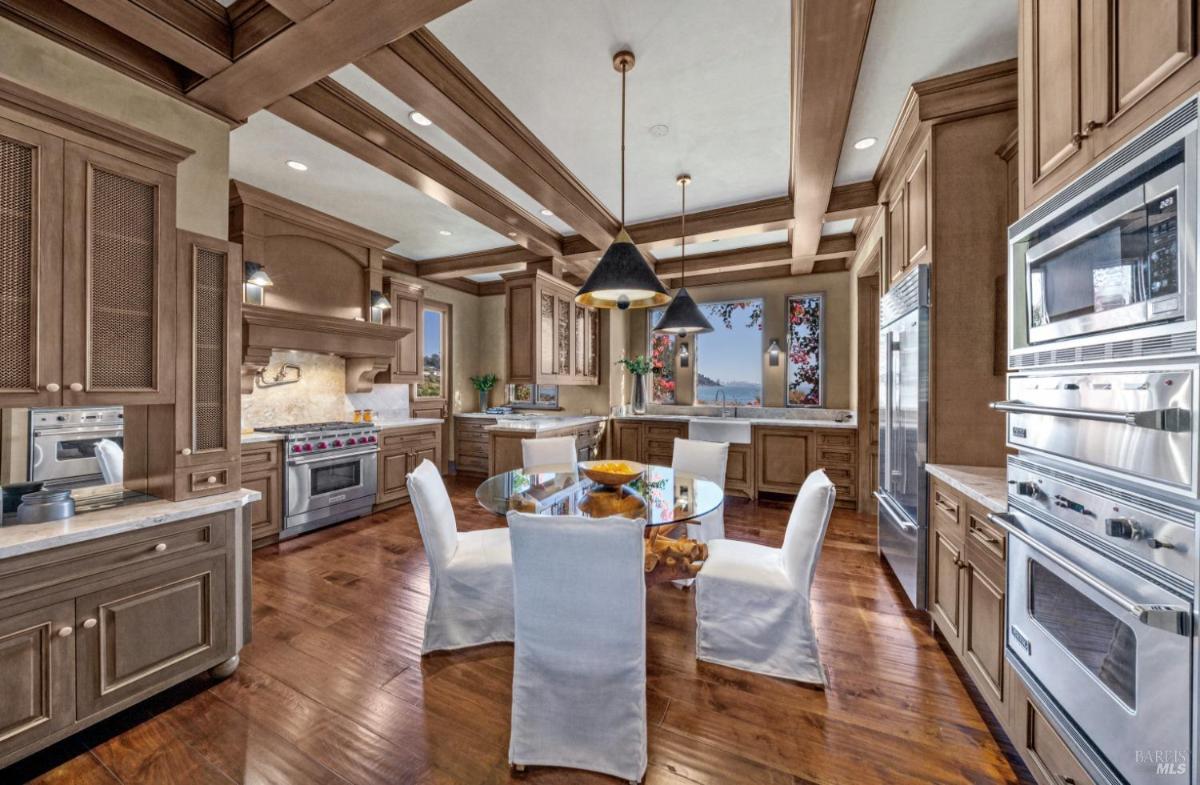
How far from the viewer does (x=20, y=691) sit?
1.48 m

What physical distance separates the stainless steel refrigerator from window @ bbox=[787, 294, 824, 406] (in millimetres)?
2467

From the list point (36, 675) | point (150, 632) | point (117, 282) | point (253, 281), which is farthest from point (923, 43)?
point (253, 281)

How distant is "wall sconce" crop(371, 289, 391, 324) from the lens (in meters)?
4.71

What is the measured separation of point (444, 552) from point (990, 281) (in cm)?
299

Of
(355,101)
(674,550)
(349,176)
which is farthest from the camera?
(349,176)

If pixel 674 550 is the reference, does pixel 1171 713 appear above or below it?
above

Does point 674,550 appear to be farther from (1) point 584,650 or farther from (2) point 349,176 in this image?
(2) point 349,176

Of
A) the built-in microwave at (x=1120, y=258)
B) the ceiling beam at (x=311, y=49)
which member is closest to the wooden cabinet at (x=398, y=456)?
the ceiling beam at (x=311, y=49)

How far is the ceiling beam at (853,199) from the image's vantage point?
3.49 metres

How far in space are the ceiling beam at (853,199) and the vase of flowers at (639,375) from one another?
296cm

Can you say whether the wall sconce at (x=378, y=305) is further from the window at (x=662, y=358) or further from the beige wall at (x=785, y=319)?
the beige wall at (x=785, y=319)

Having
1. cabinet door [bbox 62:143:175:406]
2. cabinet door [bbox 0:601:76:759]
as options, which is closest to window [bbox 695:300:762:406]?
cabinet door [bbox 62:143:175:406]

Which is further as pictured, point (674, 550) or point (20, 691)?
point (674, 550)

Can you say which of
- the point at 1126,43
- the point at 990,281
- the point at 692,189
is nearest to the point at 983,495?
the point at 990,281
